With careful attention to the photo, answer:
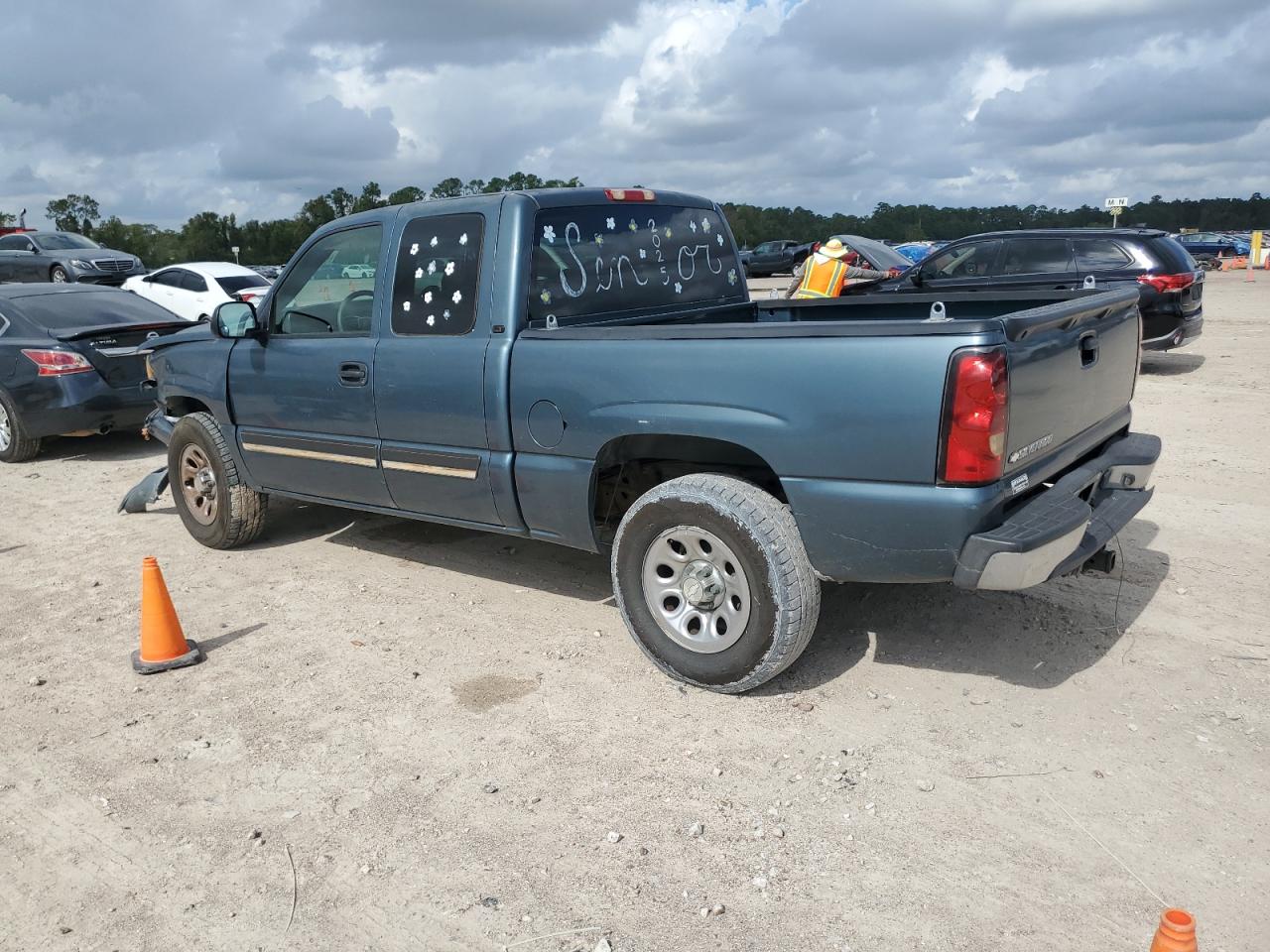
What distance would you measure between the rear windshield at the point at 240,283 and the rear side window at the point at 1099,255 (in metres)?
12.3

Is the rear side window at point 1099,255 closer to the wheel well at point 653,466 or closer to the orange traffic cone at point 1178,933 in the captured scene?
the wheel well at point 653,466

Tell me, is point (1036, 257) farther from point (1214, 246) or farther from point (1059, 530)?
point (1214, 246)

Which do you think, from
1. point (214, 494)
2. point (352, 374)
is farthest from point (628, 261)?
point (214, 494)

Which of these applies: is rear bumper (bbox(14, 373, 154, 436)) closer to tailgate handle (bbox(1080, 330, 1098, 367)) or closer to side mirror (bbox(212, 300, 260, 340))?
side mirror (bbox(212, 300, 260, 340))

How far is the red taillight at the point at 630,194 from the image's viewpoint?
4.95 meters

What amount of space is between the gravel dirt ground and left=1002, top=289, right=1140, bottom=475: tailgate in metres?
1.03

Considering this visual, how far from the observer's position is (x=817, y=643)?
179 inches

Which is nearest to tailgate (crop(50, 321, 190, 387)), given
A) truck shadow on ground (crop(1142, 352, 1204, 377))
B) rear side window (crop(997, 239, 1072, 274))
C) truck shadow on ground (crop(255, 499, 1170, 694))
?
truck shadow on ground (crop(255, 499, 1170, 694))

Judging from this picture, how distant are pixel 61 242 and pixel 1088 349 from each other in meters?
25.7

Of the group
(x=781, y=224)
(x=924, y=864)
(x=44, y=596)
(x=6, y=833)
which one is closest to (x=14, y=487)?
(x=44, y=596)

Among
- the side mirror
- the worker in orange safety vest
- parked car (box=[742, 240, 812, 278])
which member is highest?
the side mirror

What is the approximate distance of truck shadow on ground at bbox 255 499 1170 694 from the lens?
14.1 ft

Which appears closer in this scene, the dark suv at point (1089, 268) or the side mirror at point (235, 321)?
the side mirror at point (235, 321)

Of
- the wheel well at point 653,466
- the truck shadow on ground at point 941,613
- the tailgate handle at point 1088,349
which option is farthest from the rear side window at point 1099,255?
the wheel well at point 653,466
